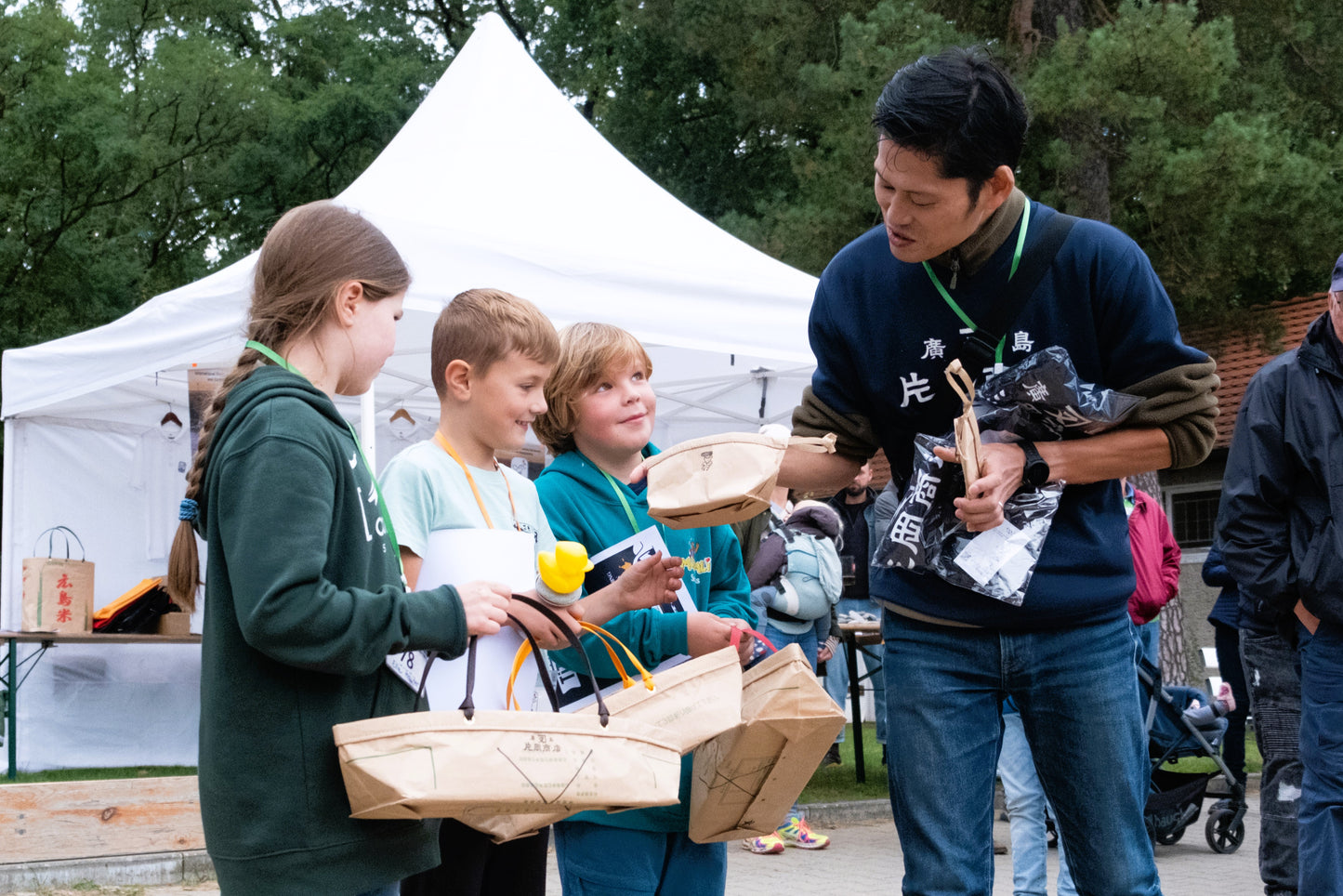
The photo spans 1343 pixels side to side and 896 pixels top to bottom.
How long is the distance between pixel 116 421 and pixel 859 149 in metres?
6.54

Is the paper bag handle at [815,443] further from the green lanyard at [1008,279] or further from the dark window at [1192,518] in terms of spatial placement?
the dark window at [1192,518]

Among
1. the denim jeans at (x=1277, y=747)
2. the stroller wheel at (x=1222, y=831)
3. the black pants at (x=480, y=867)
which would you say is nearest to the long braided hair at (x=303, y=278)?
the black pants at (x=480, y=867)

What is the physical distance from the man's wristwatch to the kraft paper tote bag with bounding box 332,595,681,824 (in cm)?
89

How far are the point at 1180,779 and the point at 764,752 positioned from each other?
15.9 ft

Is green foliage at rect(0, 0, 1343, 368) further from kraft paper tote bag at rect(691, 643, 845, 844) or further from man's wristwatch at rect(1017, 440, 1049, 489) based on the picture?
kraft paper tote bag at rect(691, 643, 845, 844)

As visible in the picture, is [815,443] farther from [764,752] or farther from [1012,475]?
[764,752]

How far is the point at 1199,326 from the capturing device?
1293 cm


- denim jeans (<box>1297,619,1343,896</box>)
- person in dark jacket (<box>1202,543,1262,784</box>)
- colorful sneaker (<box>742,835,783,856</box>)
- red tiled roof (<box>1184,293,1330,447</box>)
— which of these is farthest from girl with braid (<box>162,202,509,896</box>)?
red tiled roof (<box>1184,293,1330,447</box>)

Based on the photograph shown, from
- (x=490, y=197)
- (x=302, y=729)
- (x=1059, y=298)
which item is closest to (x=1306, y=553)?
(x=1059, y=298)

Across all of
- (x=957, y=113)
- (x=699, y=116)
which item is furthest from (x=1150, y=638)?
(x=699, y=116)

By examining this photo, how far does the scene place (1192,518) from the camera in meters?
17.1

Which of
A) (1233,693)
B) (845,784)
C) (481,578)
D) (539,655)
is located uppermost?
(481,578)

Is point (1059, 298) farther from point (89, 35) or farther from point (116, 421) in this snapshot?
point (89, 35)

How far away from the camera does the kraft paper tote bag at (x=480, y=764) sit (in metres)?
1.69
